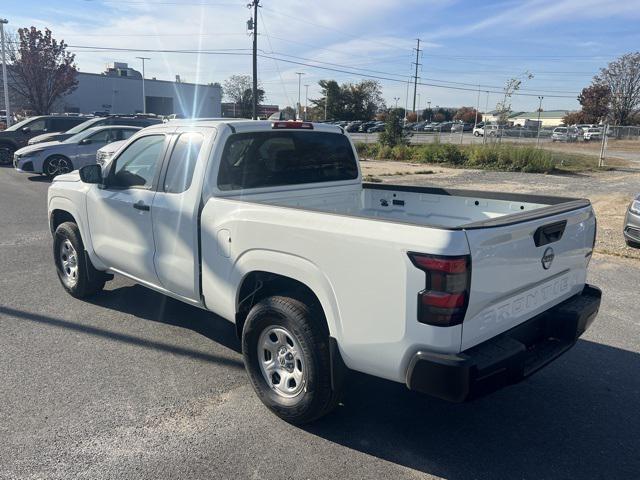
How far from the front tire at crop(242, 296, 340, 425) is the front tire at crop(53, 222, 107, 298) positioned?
2575 millimetres

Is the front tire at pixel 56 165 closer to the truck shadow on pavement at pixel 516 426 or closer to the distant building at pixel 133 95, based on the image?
the truck shadow on pavement at pixel 516 426

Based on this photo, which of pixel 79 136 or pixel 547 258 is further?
pixel 79 136

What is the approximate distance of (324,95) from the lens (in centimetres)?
8312

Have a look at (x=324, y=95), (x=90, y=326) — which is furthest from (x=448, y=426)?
(x=324, y=95)

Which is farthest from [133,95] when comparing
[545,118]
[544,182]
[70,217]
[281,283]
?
[545,118]

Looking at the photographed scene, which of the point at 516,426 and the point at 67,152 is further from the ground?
the point at 67,152

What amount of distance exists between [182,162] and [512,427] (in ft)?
9.89

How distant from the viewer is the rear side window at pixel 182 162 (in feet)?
13.2

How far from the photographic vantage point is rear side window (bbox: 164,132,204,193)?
4016 millimetres

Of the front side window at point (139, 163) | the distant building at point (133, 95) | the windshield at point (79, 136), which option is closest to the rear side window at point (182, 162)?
the front side window at point (139, 163)

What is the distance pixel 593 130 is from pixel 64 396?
61.4 meters

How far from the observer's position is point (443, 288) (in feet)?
8.45

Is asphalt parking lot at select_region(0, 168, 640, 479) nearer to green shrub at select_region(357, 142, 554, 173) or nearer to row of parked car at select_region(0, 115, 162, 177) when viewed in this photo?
row of parked car at select_region(0, 115, 162, 177)

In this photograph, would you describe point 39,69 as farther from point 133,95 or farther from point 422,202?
point 422,202
